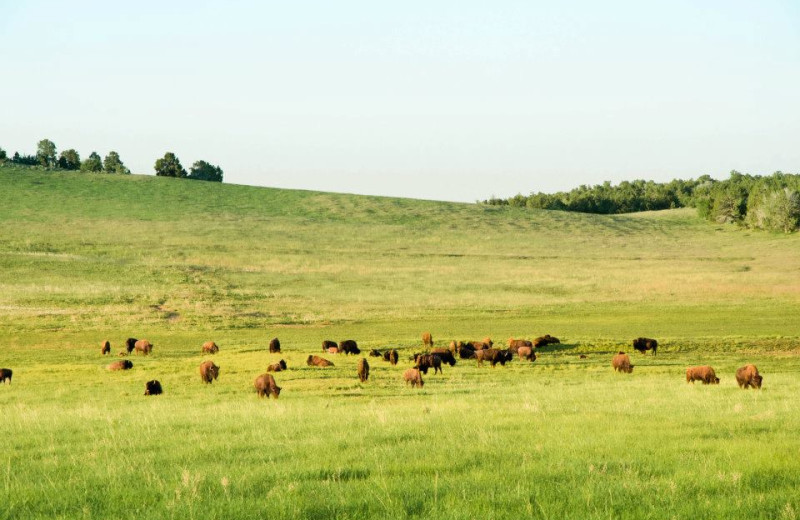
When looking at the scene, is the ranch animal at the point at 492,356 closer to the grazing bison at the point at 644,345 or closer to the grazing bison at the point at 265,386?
the grazing bison at the point at 644,345

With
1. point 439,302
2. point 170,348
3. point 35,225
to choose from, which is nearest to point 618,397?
point 170,348

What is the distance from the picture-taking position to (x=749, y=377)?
23.2 metres

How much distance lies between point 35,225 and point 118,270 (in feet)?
97.7

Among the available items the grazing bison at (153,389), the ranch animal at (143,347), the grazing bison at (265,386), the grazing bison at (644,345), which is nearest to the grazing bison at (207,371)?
the grazing bison at (153,389)

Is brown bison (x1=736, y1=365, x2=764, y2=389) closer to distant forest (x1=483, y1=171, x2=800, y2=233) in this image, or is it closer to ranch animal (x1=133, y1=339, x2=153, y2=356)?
ranch animal (x1=133, y1=339, x2=153, y2=356)

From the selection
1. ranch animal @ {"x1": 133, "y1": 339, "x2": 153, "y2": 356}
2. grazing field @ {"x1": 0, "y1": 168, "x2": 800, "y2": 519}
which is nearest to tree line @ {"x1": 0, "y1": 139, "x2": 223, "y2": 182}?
grazing field @ {"x1": 0, "y1": 168, "x2": 800, "y2": 519}

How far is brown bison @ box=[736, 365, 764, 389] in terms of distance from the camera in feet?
75.3

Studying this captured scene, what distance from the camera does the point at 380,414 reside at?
52.0 feet

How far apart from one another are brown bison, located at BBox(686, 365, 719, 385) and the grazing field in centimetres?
90

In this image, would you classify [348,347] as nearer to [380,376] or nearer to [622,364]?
[380,376]

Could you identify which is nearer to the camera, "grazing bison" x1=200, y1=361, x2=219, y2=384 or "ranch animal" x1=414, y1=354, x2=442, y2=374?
"grazing bison" x1=200, y1=361, x2=219, y2=384

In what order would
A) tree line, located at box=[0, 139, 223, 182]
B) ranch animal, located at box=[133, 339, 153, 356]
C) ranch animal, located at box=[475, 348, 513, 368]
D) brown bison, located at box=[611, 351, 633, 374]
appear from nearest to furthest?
1. brown bison, located at box=[611, 351, 633, 374]
2. ranch animal, located at box=[475, 348, 513, 368]
3. ranch animal, located at box=[133, 339, 153, 356]
4. tree line, located at box=[0, 139, 223, 182]

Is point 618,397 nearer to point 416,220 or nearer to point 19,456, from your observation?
point 19,456

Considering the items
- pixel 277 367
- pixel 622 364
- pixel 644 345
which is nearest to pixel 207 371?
pixel 277 367
